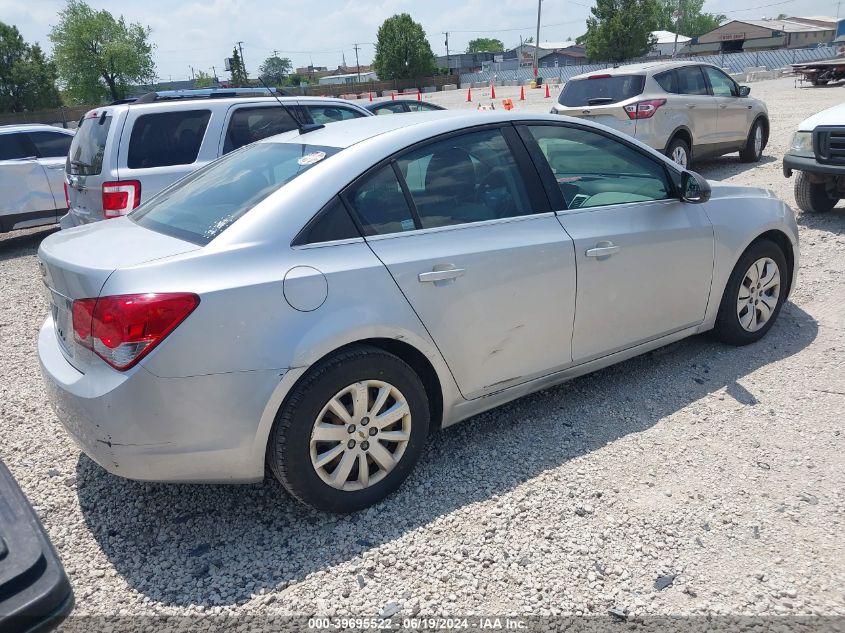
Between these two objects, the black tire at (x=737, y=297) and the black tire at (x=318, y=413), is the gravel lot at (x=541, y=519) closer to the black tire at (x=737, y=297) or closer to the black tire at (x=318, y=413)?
the black tire at (x=318, y=413)

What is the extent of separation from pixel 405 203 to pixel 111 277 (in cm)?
130

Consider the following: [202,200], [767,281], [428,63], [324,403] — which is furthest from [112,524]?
[428,63]

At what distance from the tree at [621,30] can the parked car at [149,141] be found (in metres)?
64.3

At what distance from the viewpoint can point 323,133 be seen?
3520 mm

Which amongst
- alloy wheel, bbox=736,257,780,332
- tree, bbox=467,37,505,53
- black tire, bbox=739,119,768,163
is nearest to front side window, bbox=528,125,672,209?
alloy wheel, bbox=736,257,780,332

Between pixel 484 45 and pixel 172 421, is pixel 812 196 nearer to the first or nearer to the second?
pixel 172 421

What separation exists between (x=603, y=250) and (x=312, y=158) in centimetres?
159

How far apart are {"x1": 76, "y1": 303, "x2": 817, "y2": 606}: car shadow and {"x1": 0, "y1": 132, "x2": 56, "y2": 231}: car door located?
285 inches

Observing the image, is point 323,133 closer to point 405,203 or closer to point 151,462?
point 405,203

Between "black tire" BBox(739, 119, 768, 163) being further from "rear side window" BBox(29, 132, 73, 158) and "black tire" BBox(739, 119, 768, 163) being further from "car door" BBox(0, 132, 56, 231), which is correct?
"car door" BBox(0, 132, 56, 231)

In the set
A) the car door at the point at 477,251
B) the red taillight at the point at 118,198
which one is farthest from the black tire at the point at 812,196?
the red taillight at the point at 118,198

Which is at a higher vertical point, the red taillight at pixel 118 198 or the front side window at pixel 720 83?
the front side window at pixel 720 83

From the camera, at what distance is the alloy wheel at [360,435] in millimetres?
2854

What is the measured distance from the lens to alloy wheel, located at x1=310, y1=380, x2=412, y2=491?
2.85 m
